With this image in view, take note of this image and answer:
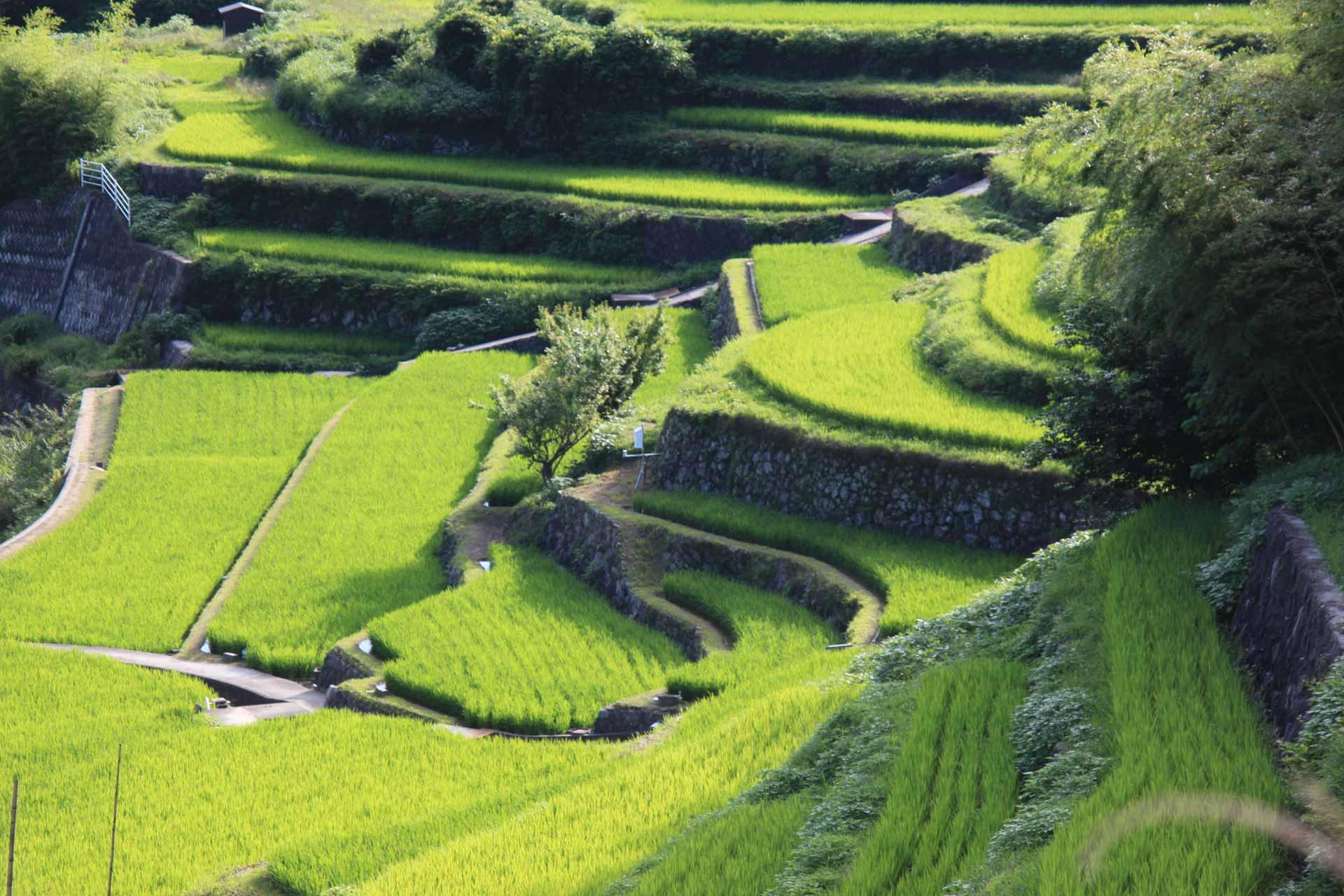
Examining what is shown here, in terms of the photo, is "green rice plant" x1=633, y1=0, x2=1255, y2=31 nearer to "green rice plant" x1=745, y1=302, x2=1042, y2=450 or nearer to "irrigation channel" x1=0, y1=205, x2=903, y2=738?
"green rice plant" x1=745, y1=302, x2=1042, y2=450

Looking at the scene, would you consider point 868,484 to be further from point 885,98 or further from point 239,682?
point 885,98

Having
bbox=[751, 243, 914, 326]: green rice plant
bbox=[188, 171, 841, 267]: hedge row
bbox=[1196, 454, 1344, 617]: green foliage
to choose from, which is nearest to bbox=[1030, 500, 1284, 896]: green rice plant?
bbox=[1196, 454, 1344, 617]: green foliage

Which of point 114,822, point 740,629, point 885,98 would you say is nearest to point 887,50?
point 885,98

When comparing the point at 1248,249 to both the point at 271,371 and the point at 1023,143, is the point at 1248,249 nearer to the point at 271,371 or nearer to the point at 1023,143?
the point at 1023,143

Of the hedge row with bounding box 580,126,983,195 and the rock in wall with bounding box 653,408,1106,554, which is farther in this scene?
the hedge row with bounding box 580,126,983,195

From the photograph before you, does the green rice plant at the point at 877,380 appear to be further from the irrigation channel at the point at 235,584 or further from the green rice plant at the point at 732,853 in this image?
the green rice plant at the point at 732,853

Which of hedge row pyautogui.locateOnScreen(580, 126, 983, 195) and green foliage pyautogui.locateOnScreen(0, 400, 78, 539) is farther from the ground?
hedge row pyautogui.locateOnScreen(580, 126, 983, 195)

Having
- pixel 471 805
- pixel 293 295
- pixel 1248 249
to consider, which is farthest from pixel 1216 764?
pixel 293 295
